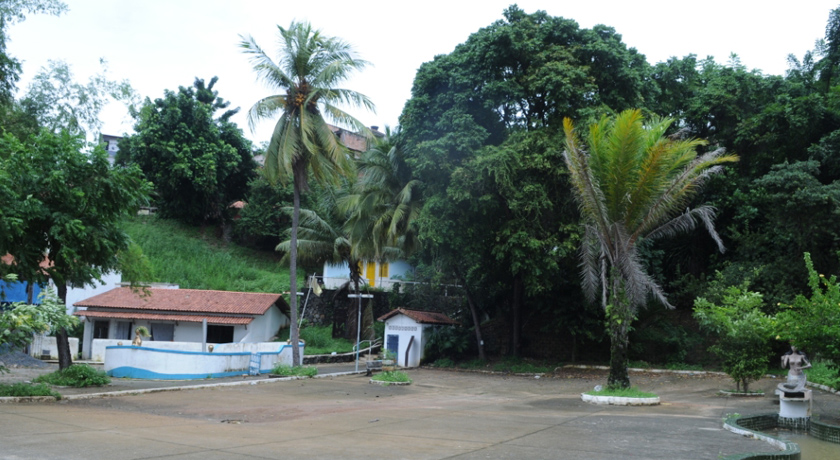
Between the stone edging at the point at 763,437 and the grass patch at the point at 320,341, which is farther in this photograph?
the grass patch at the point at 320,341

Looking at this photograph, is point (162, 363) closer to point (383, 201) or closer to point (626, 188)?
point (383, 201)

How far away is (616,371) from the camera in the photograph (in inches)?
642

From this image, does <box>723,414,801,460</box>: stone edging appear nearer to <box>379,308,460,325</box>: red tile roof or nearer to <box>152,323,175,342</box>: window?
<box>379,308,460,325</box>: red tile roof

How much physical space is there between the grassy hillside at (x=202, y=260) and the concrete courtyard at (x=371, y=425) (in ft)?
74.2

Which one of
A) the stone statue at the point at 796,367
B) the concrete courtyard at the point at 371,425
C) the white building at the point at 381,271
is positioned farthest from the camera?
the white building at the point at 381,271

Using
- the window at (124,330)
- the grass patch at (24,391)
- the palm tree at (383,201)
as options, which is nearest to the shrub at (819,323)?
the grass patch at (24,391)

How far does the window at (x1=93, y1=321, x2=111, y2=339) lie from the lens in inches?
1222

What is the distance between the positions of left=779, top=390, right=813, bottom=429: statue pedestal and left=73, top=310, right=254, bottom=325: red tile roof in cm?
2342

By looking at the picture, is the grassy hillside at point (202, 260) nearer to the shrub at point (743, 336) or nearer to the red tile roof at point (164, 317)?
the red tile roof at point (164, 317)

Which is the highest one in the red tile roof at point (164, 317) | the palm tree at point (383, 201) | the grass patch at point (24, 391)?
the palm tree at point (383, 201)

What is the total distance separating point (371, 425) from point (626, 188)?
836 cm

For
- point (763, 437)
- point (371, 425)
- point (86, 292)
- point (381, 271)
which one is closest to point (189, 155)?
point (86, 292)

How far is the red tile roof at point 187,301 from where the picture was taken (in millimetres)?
30234

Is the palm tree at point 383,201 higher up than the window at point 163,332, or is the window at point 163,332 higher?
the palm tree at point 383,201
